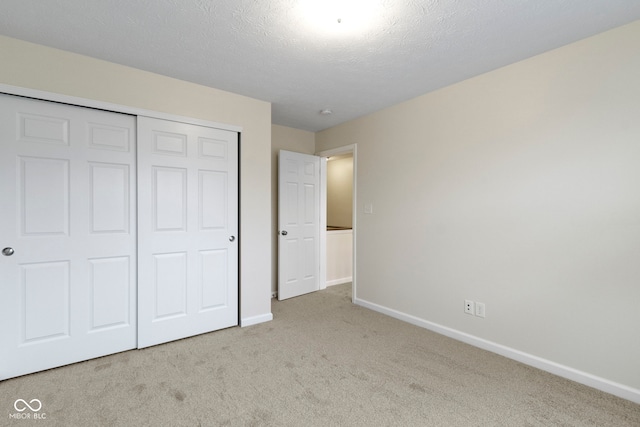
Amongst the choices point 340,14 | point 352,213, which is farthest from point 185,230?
point 352,213

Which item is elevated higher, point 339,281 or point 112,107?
point 112,107

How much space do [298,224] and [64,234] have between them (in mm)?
A: 2544

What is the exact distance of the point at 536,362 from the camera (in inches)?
89.5

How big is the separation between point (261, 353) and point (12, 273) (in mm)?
1896

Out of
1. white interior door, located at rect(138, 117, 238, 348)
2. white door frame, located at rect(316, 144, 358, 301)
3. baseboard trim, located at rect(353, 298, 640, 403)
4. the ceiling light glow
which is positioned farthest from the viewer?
white door frame, located at rect(316, 144, 358, 301)

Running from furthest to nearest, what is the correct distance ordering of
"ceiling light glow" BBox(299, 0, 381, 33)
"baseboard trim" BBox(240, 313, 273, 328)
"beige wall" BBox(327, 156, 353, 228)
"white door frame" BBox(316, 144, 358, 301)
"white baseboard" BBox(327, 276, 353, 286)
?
"beige wall" BBox(327, 156, 353, 228) → "white baseboard" BBox(327, 276, 353, 286) → "white door frame" BBox(316, 144, 358, 301) → "baseboard trim" BBox(240, 313, 273, 328) → "ceiling light glow" BBox(299, 0, 381, 33)

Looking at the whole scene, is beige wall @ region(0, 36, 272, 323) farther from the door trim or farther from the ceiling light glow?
the ceiling light glow

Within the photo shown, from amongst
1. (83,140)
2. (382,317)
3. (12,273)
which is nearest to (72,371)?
(12,273)

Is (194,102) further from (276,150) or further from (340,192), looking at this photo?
(340,192)

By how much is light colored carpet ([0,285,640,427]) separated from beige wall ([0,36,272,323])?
82cm

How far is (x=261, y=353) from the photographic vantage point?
8.17 feet

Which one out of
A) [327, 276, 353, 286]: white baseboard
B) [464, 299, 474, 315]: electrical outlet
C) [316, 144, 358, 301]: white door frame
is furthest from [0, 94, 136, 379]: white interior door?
[464, 299, 474, 315]: electrical outlet

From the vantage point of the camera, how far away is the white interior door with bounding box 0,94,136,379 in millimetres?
2092

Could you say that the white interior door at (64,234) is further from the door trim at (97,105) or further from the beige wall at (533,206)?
the beige wall at (533,206)
